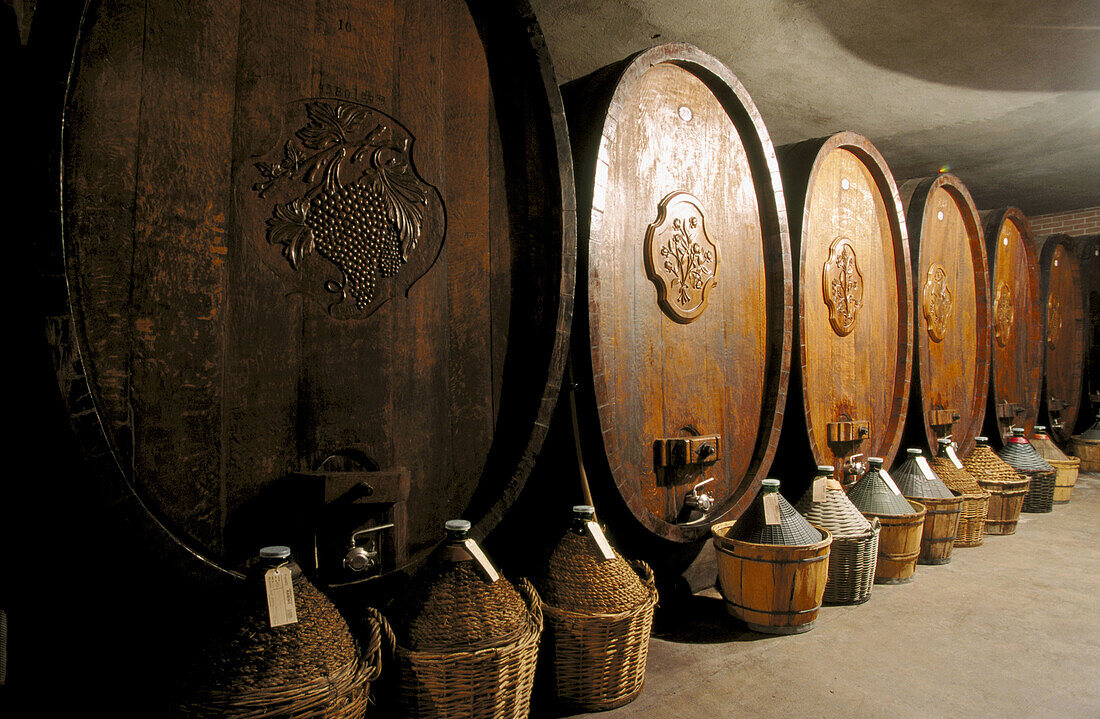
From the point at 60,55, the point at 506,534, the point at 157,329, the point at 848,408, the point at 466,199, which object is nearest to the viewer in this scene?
the point at 60,55

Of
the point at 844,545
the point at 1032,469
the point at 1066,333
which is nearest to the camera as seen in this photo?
the point at 844,545

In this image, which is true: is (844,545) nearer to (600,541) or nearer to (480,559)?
(600,541)

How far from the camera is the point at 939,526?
2908mm

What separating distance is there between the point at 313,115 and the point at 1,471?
94 centimetres

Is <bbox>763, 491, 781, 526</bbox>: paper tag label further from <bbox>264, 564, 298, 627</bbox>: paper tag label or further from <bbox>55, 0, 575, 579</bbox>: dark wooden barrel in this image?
<bbox>264, 564, 298, 627</bbox>: paper tag label

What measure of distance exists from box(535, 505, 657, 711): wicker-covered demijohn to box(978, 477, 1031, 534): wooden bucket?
2.77 meters

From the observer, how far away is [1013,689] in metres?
1.79

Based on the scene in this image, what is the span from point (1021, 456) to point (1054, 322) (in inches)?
88.4

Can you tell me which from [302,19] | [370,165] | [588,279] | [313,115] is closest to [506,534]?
[588,279]

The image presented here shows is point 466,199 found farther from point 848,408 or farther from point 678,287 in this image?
point 848,408

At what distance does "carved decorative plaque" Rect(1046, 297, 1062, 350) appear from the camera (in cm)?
537

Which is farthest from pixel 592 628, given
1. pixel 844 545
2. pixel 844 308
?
pixel 844 308

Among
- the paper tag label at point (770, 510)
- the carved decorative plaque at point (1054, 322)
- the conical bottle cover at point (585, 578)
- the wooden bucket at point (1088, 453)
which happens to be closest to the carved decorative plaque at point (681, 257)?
the paper tag label at point (770, 510)

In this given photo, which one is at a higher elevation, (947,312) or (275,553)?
(947,312)
